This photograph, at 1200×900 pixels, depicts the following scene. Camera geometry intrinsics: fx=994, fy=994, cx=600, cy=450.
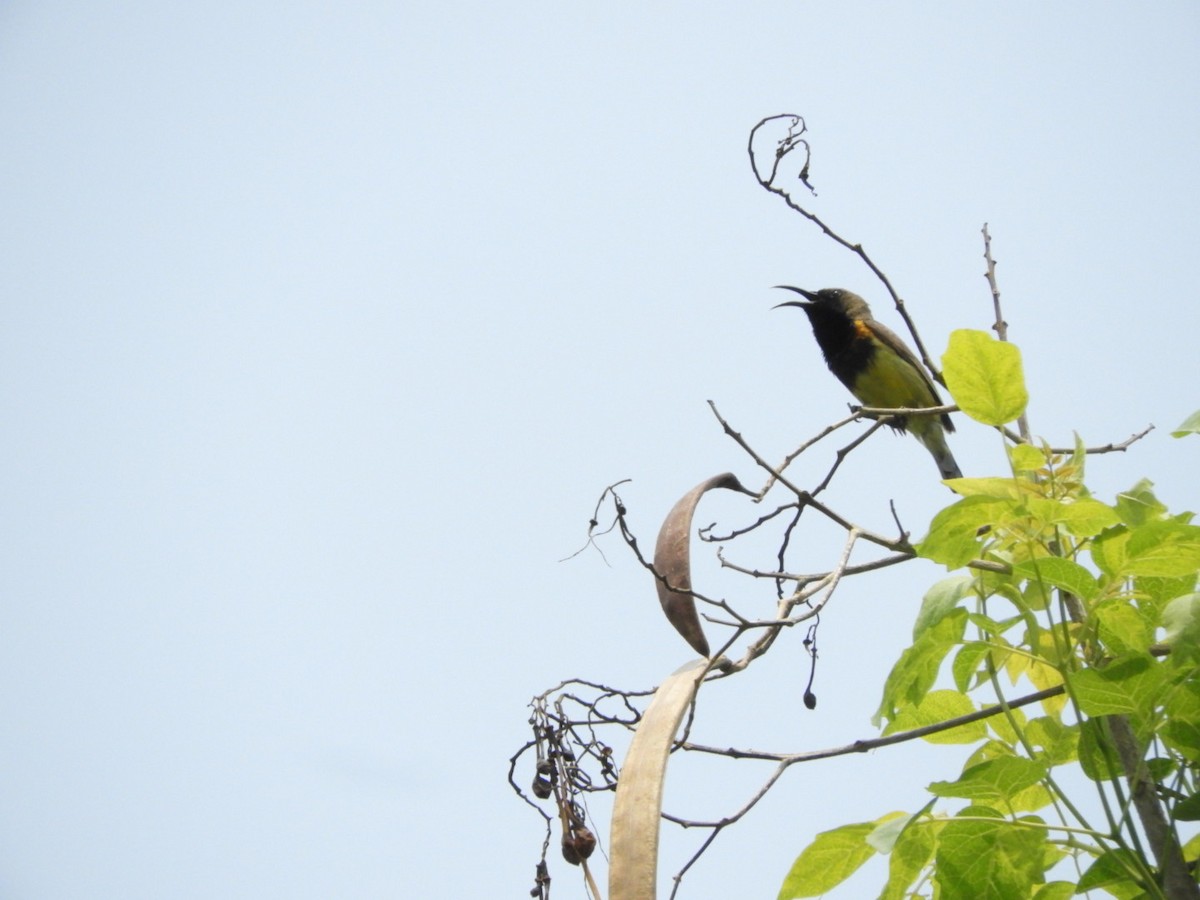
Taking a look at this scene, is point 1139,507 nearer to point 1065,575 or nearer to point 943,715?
point 1065,575

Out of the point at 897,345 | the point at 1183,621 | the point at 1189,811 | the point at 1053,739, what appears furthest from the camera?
the point at 897,345

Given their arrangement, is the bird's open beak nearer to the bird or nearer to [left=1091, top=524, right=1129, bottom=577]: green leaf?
the bird

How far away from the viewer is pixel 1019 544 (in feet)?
4.44

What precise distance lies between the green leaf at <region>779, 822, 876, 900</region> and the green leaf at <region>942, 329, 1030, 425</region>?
0.60m

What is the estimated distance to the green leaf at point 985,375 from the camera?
4.31 feet

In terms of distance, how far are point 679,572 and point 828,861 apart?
1.54 feet

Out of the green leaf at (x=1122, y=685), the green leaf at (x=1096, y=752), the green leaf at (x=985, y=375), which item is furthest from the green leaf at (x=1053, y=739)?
the green leaf at (x=985, y=375)

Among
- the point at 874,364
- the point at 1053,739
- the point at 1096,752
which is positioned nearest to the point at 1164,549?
the point at 1096,752

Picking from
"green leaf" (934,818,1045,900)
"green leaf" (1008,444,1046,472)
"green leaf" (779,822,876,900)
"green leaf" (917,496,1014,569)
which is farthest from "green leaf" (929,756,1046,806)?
"green leaf" (1008,444,1046,472)

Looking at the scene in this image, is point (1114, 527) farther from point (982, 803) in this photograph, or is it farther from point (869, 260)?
point (869, 260)

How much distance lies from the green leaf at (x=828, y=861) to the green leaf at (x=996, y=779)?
166 mm

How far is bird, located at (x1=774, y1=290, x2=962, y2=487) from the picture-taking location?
6328 mm

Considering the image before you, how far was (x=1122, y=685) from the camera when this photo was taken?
1.17m

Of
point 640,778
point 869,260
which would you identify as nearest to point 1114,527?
point 640,778
